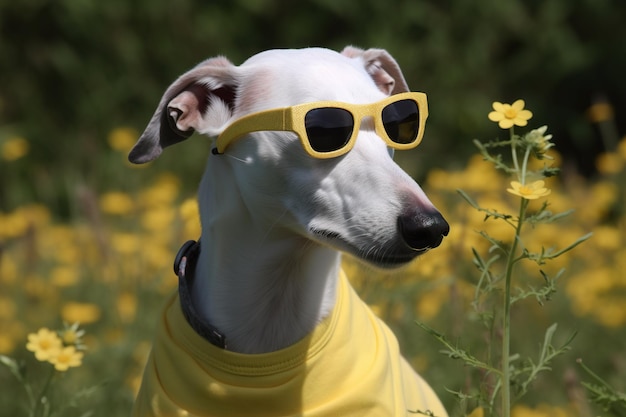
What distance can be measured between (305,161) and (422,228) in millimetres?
354

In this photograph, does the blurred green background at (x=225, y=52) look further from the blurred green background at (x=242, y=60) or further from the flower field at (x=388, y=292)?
the flower field at (x=388, y=292)

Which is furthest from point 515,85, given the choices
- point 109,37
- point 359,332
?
point 359,332

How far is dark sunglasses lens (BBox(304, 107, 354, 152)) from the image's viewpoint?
2.21 meters

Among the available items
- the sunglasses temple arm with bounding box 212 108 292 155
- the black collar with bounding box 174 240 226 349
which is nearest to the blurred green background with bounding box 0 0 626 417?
the black collar with bounding box 174 240 226 349

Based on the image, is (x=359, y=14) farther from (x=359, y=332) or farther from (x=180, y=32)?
(x=359, y=332)

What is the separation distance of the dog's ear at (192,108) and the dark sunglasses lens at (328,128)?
35 centimetres

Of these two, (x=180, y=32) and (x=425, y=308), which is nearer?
(x=425, y=308)

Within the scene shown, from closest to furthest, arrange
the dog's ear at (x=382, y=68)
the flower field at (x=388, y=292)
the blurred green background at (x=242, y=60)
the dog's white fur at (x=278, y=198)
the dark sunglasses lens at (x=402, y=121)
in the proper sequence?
the dog's white fur at (x=278, y=198), the dark sunglasses lens at (x=402, y=121), the dog's ear at (x=382, y=68), the flower field at (x=388, y=292), the blurred green background at (x=242, y=60)

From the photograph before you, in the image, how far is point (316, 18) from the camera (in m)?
6.98

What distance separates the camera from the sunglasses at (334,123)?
87.4 inches

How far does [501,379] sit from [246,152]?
82cm

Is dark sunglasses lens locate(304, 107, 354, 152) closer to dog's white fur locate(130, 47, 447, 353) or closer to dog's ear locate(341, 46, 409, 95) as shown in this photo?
dog's white fur locate(130, 47, 447, 353)

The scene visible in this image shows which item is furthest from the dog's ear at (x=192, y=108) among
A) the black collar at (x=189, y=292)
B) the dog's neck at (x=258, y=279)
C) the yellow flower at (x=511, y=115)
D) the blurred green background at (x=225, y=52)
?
the blurred green background at (x=225, y=52)

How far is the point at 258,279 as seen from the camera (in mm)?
2516
